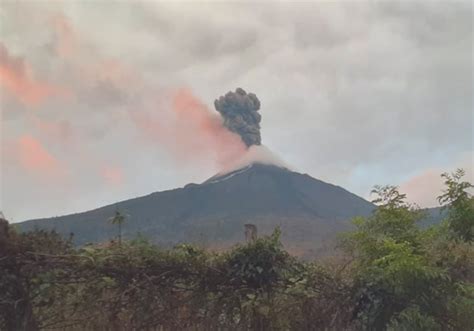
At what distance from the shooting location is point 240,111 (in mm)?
154750

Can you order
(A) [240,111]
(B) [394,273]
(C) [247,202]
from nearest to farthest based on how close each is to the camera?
1. (B) [394,273]
2. (C) [247,202]
3. (A) [240,111]

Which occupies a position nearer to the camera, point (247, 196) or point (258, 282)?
point (258, 282)

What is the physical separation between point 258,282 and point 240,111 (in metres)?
148

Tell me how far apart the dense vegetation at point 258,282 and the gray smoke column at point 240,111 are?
458ft

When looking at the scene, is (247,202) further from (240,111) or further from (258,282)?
(258,282)

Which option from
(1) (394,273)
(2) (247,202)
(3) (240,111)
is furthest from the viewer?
(3) (240,111)

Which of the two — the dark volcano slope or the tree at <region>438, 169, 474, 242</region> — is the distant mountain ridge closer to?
the dark volcano slope

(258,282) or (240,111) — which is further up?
(240,111)

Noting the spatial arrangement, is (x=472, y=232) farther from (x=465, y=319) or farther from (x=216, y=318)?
(x=216, y=318)

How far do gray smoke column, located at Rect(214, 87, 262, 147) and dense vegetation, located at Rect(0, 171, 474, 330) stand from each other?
458 ft

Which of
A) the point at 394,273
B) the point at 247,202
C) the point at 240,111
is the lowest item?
the point at 394,273

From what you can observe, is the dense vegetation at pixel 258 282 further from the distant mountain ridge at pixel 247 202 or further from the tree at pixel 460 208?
the distant mountain ridge at pixel 247 202

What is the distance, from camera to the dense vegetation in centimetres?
630

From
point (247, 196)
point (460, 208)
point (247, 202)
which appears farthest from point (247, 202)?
point (460, 208)
